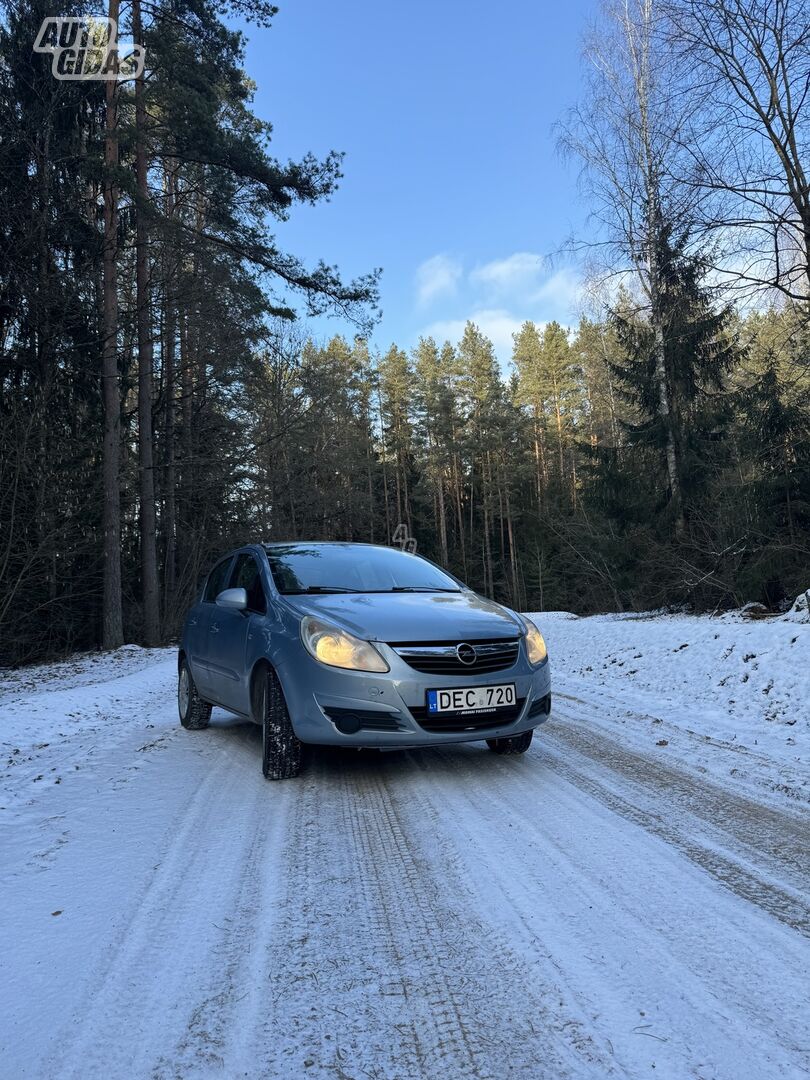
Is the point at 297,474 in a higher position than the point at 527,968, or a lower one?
higher

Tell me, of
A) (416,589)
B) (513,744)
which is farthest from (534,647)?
(416,589)

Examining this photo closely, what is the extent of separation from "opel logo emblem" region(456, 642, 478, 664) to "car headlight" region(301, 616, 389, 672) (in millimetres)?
465

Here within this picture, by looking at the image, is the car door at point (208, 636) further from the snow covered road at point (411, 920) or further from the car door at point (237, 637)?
the snow covered road at point (411, 920)

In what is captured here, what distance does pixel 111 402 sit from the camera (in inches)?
639

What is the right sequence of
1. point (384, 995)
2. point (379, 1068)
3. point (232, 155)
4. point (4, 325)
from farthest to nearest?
point (232, 155)
point (4, 325)
point (384, 995)
point (379, 1068)

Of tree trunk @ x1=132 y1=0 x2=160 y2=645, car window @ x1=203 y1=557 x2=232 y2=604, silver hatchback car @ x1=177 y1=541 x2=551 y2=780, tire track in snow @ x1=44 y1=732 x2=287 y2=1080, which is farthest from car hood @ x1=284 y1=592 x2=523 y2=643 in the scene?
tree trunk @ x1=132 y1=0 x2=160 y2=645

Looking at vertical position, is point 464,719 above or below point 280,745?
above

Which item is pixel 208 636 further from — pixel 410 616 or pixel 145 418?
pixel 145 418

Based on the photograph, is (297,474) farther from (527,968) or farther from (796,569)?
(527,968)

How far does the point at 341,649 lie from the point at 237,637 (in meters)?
1.39

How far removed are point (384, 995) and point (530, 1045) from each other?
479mm

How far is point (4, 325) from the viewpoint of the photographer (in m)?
15.1

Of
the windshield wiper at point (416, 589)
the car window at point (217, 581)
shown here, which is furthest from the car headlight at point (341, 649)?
the car window at point (217, 581)

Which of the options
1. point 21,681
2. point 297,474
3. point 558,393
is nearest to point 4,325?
point 21,681
